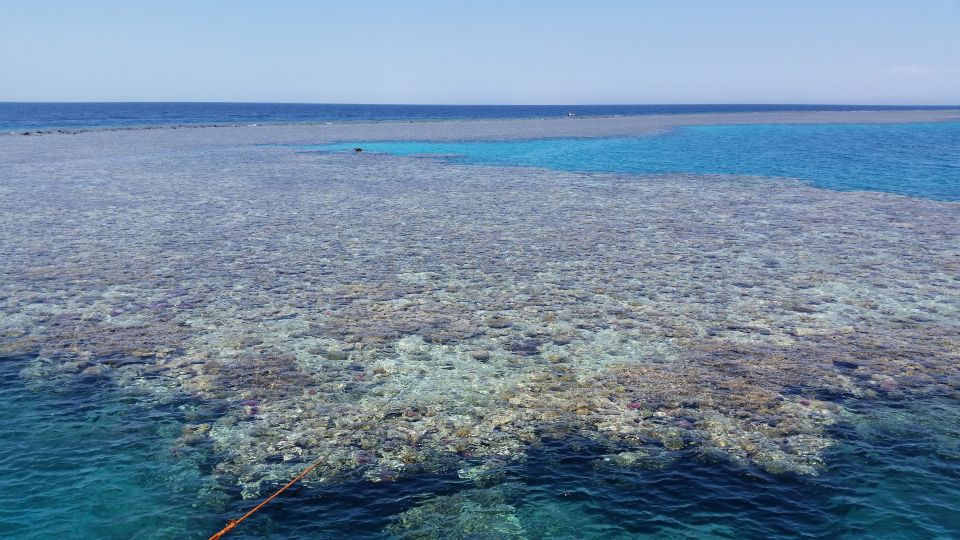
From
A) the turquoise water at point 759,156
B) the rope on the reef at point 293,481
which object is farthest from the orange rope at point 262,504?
the turquoise water at point 759,156

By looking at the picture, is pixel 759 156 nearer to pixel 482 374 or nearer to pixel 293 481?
pixel 482 374

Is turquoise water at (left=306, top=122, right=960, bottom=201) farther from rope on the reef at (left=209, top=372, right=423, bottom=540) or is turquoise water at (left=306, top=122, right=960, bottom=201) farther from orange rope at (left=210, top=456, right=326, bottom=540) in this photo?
orange rope at (left=210, top=456, right=326, bottom=540)

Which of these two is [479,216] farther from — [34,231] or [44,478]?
[44,478]

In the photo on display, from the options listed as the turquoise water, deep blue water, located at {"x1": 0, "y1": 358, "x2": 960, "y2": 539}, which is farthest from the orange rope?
the turquoise water

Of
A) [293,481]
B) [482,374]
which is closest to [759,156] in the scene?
[482,374]

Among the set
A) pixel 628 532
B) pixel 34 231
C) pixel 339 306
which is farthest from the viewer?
pixel 34 231

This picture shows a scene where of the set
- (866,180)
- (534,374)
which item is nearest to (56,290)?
(534,374)

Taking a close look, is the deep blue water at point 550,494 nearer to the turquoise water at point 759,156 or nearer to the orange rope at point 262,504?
the orange rope at point 262,504
